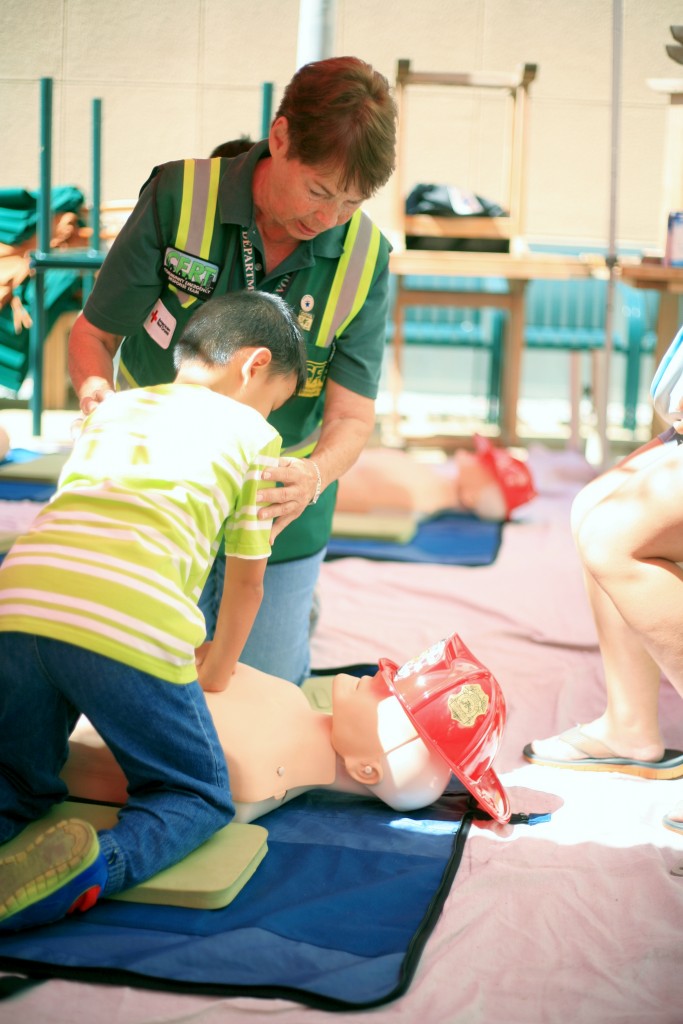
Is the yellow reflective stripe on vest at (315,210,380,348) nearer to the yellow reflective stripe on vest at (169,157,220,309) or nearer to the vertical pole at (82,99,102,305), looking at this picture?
the yellow reflective stripe on vest at (169,157,220,309)

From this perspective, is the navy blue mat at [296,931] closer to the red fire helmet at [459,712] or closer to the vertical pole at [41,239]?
the red fire helmet at [459,712]

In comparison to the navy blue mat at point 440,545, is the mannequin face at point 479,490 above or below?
above

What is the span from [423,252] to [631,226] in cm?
124

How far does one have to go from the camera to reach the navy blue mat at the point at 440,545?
3.43 m

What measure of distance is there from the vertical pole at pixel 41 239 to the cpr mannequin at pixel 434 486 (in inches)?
65.1

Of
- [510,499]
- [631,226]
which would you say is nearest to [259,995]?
[510,499]

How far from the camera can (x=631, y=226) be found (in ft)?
18.2

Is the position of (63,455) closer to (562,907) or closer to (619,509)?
(619,509)

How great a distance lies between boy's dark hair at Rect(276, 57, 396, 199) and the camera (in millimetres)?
1661

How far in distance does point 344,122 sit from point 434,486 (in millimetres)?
2525

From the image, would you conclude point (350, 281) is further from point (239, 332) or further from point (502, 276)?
point (502, 276)

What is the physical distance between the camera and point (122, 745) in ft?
4.70

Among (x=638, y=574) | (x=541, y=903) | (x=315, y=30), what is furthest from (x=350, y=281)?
(x=541, y=903)

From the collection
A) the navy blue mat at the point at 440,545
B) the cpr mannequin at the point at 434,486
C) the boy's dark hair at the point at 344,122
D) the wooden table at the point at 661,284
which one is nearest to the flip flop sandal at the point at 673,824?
the boy's dark hair at the point at 344,122
